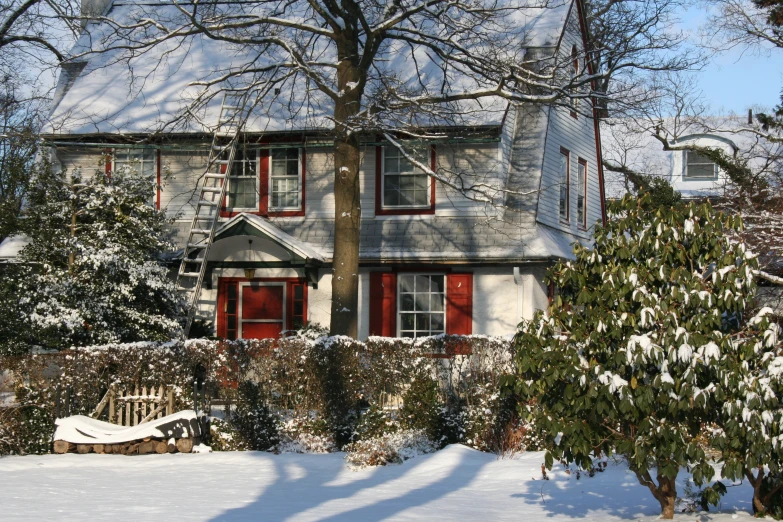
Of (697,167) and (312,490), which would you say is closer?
(312,490)

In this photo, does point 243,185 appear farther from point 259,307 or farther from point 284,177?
point 259,307

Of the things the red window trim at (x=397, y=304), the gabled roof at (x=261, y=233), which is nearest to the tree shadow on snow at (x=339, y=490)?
the gabled roof at (x=261, y=233)

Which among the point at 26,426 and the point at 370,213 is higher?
the point at 370,213

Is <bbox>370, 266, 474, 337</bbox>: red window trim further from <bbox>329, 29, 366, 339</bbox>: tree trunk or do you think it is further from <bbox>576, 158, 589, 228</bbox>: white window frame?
<bbox>576, 158, 589, 228</bbox>: white window frame

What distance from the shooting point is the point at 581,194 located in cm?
2328

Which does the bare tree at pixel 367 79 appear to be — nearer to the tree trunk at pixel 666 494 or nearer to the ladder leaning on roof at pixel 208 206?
the ladder leaning on roof at pixel 208 206

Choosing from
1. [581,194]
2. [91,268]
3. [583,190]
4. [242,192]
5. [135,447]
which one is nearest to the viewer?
[135,447]

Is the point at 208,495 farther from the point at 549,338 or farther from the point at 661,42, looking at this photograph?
the point at 661,42

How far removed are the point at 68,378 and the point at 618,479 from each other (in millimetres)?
7531

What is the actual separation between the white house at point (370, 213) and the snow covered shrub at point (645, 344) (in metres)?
9.69

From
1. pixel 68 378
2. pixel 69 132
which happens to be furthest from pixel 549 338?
pixel 69 132

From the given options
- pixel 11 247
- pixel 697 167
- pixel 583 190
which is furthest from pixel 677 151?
pixel 11 247

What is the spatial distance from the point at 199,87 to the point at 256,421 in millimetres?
9931

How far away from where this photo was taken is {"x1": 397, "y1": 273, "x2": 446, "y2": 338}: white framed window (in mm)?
19328
